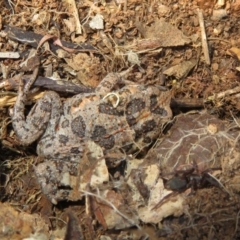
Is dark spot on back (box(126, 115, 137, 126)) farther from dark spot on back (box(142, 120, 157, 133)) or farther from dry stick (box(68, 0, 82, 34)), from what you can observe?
dry stick (box(68, 0, 82, 34))

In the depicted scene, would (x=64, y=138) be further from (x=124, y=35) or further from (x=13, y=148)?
(x=124, y=35)

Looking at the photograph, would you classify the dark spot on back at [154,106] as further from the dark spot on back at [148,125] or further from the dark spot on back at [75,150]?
the dark spot on back at [75,150]

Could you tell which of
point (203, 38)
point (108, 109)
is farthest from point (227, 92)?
point (108, 109)

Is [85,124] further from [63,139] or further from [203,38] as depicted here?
[203,38]

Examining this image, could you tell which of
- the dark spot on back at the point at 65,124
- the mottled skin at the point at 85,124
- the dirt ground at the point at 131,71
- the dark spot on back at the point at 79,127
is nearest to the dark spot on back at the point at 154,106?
the mottled skin at the point at 85,124

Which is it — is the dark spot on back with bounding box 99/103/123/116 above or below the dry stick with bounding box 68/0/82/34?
below

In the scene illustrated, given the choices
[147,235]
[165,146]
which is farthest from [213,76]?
[147,235]

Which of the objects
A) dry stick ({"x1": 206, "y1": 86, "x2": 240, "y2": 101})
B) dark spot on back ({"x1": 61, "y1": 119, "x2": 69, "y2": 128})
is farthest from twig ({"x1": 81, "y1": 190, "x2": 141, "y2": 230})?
dry stick ({"x1": 206, "y1": 86, "x2": 240, "y2": 101})

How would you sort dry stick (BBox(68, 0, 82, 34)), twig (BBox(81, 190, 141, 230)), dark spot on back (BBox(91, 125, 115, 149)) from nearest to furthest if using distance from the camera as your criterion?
1. twig (BBox(81, 190, 141, 230))
2. dark spot on back (BBox(91, 125, 115, 149))
3. dry stick (BBox(68, 0, 82, 34))
